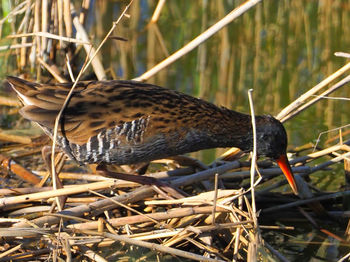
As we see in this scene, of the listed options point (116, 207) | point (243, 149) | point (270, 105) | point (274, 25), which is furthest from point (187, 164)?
point (274, 25)

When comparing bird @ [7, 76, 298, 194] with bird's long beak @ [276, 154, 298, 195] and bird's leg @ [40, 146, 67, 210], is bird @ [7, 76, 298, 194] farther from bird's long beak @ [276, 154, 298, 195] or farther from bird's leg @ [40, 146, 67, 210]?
bird's leg @ [40, 146, 67, 210]

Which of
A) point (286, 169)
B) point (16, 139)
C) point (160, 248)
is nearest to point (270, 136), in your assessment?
point (286, 169)

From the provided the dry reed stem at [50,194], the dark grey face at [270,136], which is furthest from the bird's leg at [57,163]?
the dark grey face at [270,136]

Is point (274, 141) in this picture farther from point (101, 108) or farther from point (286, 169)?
point (101, 108)

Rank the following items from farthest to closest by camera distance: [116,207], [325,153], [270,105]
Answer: [270,105] < [325,153] < [116,207]

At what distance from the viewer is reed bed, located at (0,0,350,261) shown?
3391 millimetres

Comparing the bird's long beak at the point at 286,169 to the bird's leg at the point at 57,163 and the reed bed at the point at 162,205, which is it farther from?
the bird's leg at the point at 57,163

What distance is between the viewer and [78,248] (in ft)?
11.7

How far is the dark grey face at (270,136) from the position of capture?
13.5 ft

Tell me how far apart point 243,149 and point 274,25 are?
12.4 feet

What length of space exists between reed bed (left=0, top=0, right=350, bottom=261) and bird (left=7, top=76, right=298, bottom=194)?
7.8 inches

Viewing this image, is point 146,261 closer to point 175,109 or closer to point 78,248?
point 78,248

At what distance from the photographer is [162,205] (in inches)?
156

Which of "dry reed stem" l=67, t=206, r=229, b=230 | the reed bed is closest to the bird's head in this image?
the reed bed
